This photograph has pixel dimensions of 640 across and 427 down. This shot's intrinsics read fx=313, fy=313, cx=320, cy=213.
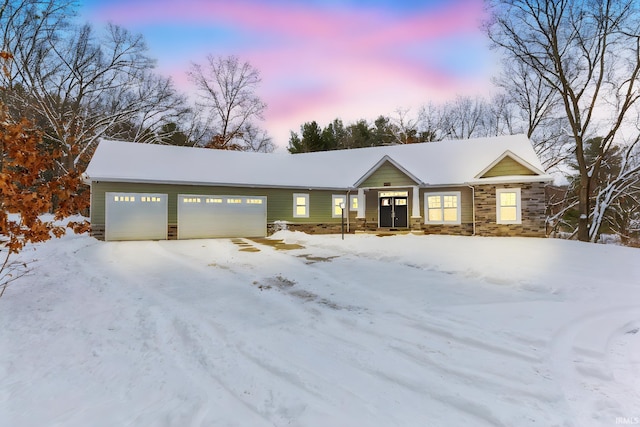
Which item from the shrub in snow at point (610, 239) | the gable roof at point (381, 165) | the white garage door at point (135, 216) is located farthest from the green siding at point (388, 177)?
the shrub in snow at point (610, 239)

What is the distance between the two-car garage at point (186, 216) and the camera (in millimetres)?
15617

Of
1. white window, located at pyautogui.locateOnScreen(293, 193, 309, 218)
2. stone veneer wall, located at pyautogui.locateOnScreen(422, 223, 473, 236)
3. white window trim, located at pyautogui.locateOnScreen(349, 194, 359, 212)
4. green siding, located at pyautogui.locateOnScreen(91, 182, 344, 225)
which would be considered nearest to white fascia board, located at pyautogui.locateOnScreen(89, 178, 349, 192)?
green siding, located at pyautogui.locateOnScreen(91, 182, 344, 225)

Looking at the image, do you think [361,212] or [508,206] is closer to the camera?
[508,206]

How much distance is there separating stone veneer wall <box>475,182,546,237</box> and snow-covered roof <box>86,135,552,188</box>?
0.63 meters

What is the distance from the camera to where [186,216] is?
55.3ft

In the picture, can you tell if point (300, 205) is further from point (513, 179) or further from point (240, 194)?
point (513, 179)

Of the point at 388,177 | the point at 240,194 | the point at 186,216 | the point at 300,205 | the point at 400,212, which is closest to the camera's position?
the point at 186,216

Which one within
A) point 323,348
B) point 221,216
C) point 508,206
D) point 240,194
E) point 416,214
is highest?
point 240,194

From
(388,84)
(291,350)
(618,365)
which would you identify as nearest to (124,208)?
(291,350)

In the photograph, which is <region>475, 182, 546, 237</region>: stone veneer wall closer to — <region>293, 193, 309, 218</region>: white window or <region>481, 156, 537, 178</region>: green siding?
<region>481, 156, 537, 178</region>: green siding

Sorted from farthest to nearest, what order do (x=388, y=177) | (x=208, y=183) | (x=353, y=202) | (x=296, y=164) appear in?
(x=296, y=164)
(x=353, y=202)
(x=388, y=177)
(x=208, y=183)

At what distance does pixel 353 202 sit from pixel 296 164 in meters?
5.09

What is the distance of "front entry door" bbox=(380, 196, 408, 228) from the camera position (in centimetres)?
1885

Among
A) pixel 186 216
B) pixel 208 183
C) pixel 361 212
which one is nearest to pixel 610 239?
pixel 361 212
